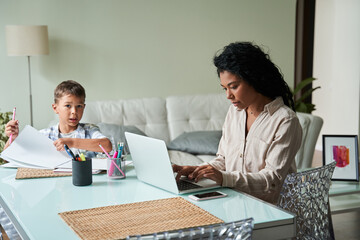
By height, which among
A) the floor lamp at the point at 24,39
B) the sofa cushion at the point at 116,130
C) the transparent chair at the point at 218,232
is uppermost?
the floor lamp at the point at 24,39

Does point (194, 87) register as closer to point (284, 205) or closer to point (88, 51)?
point (88, 51)

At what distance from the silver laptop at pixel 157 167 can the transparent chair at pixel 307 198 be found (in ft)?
0.94

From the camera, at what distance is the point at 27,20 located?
13.2 ft

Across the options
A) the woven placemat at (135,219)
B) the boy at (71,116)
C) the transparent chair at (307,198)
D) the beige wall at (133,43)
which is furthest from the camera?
the beige wall at (133,43)

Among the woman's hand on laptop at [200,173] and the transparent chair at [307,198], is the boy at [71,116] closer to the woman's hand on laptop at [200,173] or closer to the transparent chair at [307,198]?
the woman's hand on laptop at [200,173]

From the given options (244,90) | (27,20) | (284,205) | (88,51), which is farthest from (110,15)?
(284,205)

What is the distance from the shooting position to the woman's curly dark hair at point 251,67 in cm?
184

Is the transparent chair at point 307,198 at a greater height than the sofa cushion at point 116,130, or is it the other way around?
the transparent chair at point 307,198

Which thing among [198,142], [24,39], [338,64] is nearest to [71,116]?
[24,39]

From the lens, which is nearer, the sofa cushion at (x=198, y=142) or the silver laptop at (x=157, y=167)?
the silver laptop at (x=157, y=167)

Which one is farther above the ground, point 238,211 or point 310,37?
point 310,37

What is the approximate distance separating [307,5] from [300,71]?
834 mm

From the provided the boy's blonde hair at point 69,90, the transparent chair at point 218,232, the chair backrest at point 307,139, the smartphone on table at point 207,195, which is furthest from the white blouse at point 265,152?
the chair backrest at point 307,139

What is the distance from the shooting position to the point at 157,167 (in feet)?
5.37
